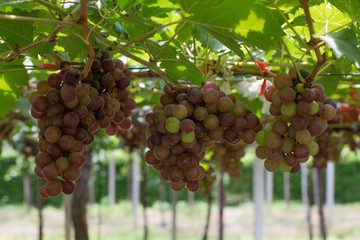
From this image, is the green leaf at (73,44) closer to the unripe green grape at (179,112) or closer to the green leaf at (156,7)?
the green leaf at (156,7)

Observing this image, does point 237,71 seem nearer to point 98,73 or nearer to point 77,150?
point 98,73

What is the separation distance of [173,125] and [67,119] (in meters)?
0.24

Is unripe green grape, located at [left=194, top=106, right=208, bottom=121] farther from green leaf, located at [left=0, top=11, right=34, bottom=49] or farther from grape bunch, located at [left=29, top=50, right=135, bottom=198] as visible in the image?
green leaf, located at [left=0, top=11, right=34, bottom=49]

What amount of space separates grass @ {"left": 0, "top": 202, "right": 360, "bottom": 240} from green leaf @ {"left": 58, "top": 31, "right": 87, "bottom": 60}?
6.23 meters

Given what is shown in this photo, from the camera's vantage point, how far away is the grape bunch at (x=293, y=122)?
86 centimetres

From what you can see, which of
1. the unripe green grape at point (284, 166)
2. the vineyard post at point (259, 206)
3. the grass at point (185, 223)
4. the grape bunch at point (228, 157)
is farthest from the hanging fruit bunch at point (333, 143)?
the grass at point (185, 223)

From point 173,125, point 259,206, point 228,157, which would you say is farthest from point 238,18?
point 259,206

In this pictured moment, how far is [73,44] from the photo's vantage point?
1.05 meters

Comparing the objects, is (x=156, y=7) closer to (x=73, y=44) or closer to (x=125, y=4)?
(x=125, y=4)

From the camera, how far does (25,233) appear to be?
360 inches

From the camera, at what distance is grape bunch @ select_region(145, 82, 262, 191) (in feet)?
2.91

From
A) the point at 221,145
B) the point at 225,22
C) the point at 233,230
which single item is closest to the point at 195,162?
the point at 225,22

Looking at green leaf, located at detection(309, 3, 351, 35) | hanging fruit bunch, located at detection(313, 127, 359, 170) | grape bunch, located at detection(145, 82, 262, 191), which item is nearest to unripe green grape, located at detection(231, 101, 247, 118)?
grape bunch, located at detection(145, 82, 262, 191)

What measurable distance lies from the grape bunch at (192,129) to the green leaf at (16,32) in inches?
16.6
